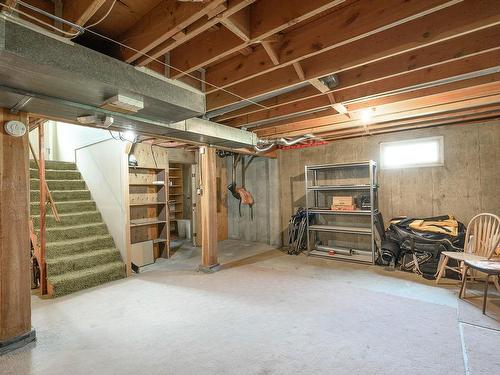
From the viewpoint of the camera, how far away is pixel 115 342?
218 centimetres

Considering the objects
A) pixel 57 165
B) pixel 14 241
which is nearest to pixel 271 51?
A: pixel 14 241

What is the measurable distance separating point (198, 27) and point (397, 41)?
4.65 feet

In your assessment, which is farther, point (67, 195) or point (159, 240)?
point (159, 240)

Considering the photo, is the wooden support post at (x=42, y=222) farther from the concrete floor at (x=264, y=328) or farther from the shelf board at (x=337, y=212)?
the shelf board at (x=337, y=212)

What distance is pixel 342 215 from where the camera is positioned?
198 inches

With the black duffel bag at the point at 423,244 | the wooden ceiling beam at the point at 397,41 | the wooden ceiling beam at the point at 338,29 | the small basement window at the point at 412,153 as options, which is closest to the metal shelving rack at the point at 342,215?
the small basement window at the point at 412,153

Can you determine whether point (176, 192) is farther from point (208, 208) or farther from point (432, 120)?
point (432, 120)

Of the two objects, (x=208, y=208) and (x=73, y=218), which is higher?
(x=208, y=208)

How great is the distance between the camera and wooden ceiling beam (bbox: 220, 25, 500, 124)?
6.21 ft

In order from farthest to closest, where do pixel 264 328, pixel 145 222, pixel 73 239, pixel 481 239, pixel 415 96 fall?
pixel 145 222, pixel 73 239, pixel 481 239, pixel 415 96, pixel 264 328

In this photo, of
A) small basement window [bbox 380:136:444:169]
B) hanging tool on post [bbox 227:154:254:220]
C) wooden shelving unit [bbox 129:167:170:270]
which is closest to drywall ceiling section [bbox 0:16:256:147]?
wooden shelving unit [bbox 129:167:170:270]

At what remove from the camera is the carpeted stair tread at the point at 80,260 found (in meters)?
3.41

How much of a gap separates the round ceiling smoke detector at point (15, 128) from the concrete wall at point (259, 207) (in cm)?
441

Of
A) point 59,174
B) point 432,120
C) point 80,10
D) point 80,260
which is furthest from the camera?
point 59,174
